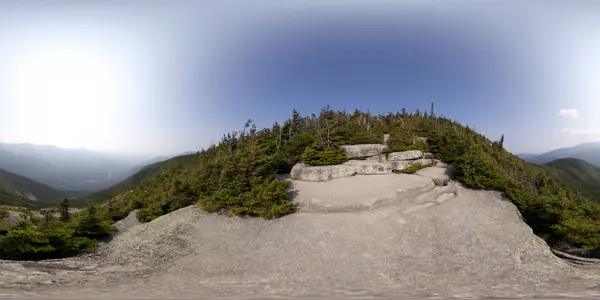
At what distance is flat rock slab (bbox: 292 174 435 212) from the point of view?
15820 mm

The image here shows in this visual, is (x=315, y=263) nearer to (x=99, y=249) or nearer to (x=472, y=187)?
(x=99, y=249)

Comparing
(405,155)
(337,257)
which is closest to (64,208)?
(337,257)

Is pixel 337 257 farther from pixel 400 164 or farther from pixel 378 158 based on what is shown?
pixel 378 158

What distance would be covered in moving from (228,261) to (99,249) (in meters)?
5.98

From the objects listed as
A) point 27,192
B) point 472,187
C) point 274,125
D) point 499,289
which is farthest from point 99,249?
point 27,192

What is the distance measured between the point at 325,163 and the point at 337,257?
955 cm

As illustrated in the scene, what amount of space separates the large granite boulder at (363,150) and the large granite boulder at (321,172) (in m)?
3.21

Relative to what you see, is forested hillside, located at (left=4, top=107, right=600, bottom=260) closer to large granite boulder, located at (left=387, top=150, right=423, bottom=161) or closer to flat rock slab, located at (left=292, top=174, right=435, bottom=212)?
large granite boulder, located at (left=387, top=150, right=423, bottom=161)

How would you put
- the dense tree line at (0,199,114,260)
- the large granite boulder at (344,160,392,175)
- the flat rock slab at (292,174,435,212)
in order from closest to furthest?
the dense tree line at (0,199,114,260)
the flat rock slab at (292,174,435,212)
the large granite boulder at (344,160,392,175)

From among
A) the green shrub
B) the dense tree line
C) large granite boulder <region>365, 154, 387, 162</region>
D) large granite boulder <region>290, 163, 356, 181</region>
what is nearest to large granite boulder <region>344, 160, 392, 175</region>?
large granite boulder <region>290, 163, 356, 181</region>

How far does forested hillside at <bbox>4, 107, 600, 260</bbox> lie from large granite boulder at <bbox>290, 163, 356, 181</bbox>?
896mm

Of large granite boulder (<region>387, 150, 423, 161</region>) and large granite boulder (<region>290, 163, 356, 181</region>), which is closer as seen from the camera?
large granite boulder (<region>290, 163, 356, 181</region>)

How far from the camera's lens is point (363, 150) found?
2330cm

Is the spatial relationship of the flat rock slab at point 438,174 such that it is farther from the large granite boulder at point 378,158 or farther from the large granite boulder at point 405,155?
the large granite boulder at point 378,158
